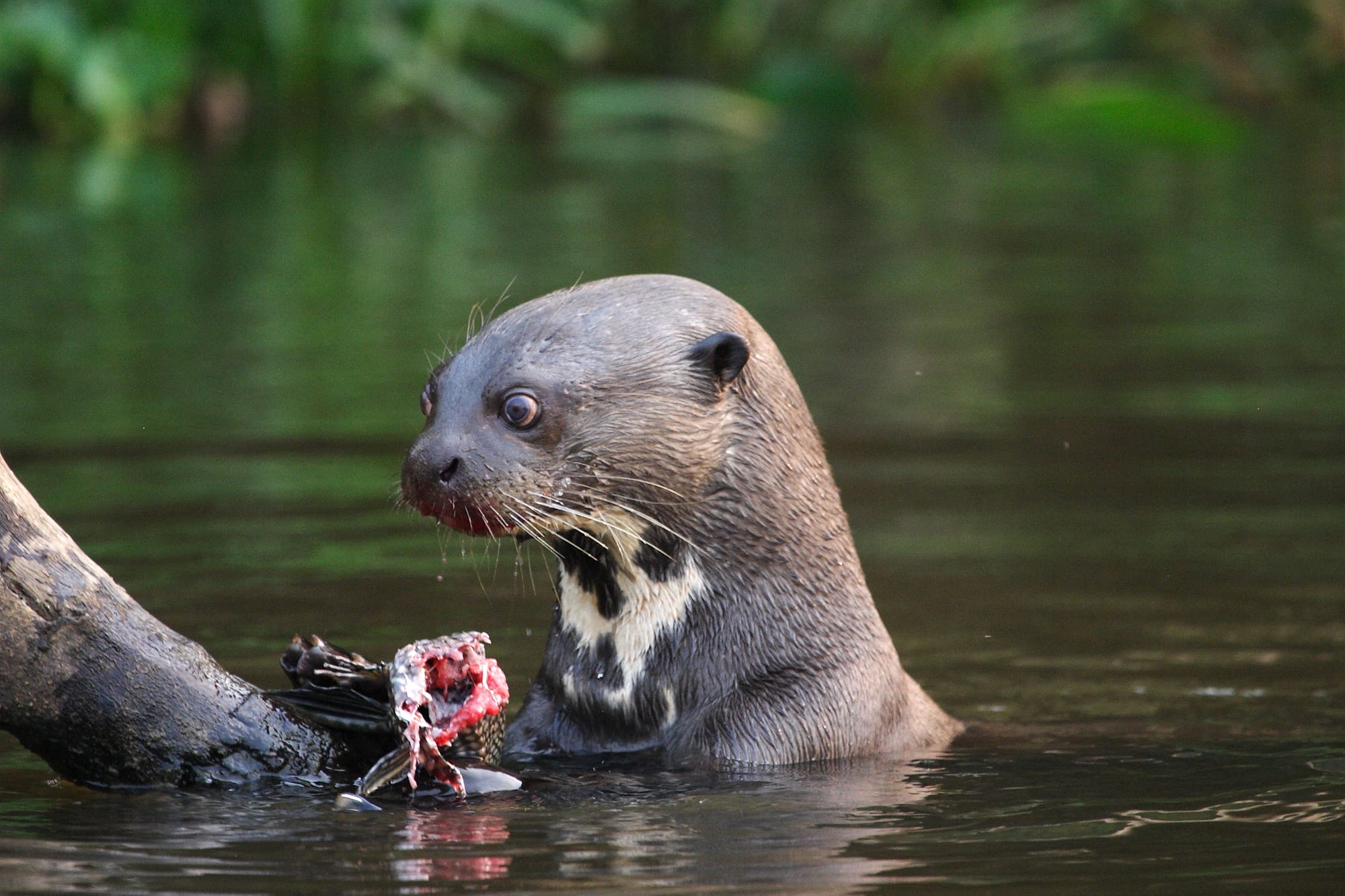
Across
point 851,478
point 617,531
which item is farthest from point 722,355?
point 851,478

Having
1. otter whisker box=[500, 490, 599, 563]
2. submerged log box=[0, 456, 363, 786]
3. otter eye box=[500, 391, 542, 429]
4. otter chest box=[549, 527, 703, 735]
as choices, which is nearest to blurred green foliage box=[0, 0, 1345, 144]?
otter chest box=[549, 527, 703, 735]

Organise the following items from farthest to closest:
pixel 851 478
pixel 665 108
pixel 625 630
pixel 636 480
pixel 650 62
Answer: pixel 650 62 → pixel 665 108 → pixel 851 478 → pixel 625 630 → pixel 636 480

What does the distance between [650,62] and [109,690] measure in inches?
860

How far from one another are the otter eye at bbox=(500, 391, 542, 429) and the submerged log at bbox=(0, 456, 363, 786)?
28.9 inches

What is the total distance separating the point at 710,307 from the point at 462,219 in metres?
11.3

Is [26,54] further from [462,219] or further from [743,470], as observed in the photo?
[743,470]

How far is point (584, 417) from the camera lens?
4547mm

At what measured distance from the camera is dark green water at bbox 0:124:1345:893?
402 cm

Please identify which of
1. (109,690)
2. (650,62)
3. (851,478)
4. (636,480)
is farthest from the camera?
(650,62)

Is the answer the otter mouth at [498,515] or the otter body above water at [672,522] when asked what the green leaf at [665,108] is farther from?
the otter mouth at [498,515]

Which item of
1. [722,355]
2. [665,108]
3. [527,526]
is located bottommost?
[527,526]

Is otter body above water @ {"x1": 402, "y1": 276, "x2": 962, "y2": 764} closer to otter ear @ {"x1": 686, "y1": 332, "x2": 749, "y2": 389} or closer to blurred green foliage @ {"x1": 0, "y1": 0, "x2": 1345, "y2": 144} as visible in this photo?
otter ear @ {"x1": 686, "y1": 332, "x2": 749, "y2": 389}

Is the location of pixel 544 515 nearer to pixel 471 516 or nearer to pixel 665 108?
pixel 471 516

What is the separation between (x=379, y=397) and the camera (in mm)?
9773
